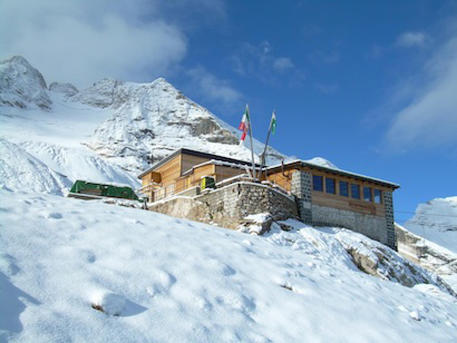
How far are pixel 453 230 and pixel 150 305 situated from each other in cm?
7201

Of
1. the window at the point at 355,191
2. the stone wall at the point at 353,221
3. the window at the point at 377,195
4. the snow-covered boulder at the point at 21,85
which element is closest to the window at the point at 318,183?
the stone wall at the point at 353,221

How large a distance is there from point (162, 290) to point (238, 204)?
1409 centimetres

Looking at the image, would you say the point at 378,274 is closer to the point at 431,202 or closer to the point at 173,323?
the point at 173,323

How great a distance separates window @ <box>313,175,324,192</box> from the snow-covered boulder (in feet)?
444

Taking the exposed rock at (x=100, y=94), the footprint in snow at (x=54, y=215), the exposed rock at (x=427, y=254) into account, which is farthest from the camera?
the exposed rock at (x=100, y=94)

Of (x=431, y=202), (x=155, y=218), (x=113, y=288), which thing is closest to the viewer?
(x=113, y=288)

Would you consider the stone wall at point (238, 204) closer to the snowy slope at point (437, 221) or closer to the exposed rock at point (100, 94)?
the snowy slope at point (437, 221)

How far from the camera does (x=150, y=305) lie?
494 centimetres

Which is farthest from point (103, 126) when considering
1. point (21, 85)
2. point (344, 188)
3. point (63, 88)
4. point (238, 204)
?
point (238, 204)

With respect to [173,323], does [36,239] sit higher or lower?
higher

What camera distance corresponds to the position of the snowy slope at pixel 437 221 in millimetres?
57375

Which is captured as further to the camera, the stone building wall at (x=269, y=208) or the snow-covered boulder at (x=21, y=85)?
the snow-covered boulder at (x=21, y=85)

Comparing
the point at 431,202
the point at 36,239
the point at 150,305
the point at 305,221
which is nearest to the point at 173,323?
the point at 150,305

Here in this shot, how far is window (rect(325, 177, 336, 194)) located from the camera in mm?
24628
